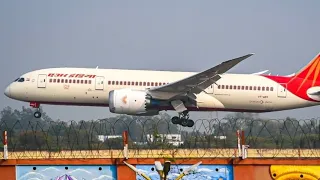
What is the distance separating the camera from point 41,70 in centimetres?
5600

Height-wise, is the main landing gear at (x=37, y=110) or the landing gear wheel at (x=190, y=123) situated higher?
the main landing gear at (x=37, y=110)

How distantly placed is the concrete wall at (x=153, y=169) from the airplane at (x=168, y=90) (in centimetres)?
1422

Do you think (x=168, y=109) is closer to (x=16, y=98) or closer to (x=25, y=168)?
(x=16, y=98)

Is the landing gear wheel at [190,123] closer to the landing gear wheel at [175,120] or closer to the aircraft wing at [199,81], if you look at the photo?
the landing gear wheel at [175,120]

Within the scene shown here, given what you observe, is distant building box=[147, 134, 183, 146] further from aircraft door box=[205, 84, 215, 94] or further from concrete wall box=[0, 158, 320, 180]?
aircraft door box=[205, 84, 215, 94]

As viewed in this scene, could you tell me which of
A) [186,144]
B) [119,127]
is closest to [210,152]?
[186,144]

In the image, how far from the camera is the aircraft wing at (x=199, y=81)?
52.6 metres

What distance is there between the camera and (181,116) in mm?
56625

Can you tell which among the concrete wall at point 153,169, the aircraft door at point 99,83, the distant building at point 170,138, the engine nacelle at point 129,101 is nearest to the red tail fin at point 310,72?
the engine nacelle at point 129,101

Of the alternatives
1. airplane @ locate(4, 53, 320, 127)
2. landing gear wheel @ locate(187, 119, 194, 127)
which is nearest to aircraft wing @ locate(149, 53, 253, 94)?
airplane @ locate(4, 53, 320, 127)

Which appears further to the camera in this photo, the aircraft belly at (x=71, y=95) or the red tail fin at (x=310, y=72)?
the red tail fin at (x=310, y=72)

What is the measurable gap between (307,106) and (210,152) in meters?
18.6

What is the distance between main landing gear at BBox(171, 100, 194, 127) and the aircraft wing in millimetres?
1044

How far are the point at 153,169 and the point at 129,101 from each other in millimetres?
14695
